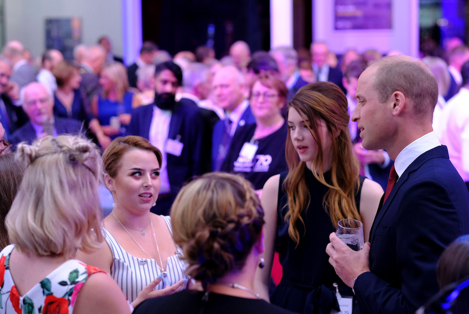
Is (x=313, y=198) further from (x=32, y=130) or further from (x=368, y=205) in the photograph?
(x=32, y=130)

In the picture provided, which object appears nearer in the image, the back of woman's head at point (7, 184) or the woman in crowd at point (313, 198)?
the back of woman's head at point (7, 184)

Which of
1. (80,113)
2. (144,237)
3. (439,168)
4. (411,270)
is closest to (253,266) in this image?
(411,270)

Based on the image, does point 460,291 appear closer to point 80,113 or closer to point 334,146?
point 334,146

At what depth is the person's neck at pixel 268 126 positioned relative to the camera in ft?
13.0

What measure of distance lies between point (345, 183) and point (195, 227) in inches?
45.3

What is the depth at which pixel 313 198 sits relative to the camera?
91.4 inches

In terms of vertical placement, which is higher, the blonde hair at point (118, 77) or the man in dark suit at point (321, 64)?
the man in dark suit at point (321, 64)

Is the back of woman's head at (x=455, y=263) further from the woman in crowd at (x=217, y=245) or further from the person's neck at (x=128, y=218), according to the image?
the person's neck at (x=128, y=218)

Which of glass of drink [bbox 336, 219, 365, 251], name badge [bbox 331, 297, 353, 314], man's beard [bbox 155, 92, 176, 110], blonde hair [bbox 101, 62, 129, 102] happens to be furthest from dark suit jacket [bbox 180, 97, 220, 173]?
glass of drink [bbox 336, 219, 365, 251]

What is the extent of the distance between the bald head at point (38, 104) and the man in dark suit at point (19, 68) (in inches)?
112

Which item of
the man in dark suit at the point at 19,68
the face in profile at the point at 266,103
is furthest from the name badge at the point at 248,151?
the man in dark suit at the point at 19,68

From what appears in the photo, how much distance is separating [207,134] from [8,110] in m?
2.57

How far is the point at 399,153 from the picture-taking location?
178 centimetres

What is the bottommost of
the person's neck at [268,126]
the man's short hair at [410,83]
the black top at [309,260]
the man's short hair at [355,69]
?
the black top at [309,260]
